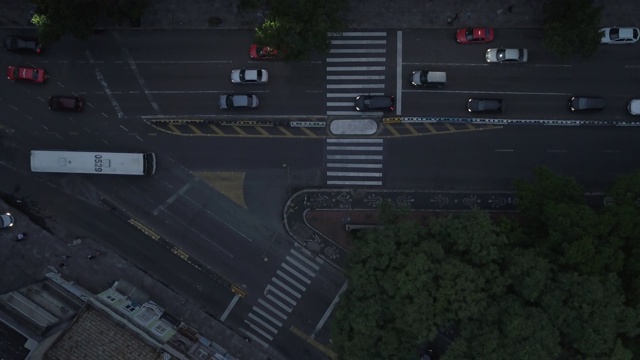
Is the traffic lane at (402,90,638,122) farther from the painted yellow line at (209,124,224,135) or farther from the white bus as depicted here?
the white bus

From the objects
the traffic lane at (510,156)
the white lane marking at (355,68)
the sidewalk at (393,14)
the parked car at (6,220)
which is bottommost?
the parked car at (6,220)

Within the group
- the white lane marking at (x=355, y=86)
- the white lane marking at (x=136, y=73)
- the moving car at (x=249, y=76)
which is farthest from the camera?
the white lane marking at (x=136, y=73)

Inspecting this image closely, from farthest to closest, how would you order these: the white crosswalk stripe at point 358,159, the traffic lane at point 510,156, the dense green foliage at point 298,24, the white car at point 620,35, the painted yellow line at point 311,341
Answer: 1. the painted yellow line at point 311,341
2. the white crosswalk stripe at point 358,159
3. the traffic lane at point 510,156
4. the white car at point 620,35
5. the dense green foliage at point 298,24

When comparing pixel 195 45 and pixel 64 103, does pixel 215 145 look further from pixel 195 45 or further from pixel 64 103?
pixel 64 103

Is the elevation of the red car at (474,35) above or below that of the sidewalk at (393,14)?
below

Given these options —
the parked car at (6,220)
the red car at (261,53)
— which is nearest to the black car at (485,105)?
the red car at (261,53)

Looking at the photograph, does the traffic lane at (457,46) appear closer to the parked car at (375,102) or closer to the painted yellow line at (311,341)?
the parked car at (375,102)

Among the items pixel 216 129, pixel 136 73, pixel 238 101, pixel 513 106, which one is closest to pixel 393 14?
pixel 513 106
